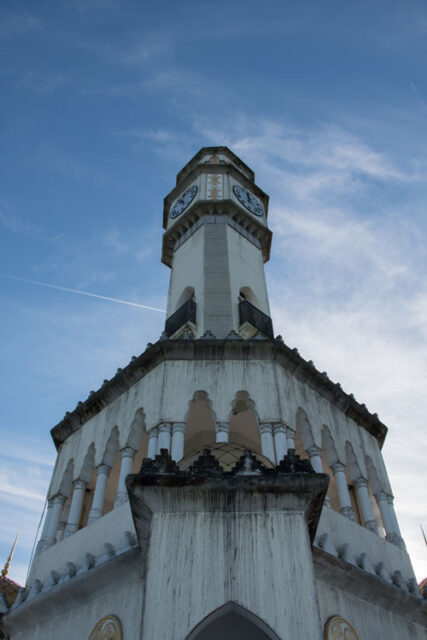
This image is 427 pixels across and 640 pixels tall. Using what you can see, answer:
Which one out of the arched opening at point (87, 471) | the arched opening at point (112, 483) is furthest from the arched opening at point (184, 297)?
the arched opening at point (87, 471)

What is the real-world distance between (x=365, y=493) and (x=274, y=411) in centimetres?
410

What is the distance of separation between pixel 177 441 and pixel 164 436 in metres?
0.37

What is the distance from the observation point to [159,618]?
8.77 m

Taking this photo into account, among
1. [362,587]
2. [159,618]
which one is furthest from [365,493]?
[159,618]

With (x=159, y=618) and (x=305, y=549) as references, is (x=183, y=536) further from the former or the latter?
(x=305, y=549)

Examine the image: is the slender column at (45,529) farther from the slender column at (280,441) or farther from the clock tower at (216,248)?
the slender column at (280,441)

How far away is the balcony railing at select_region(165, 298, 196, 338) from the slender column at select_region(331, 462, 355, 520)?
6851 millimetres

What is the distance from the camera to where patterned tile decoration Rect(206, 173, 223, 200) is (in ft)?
81.8

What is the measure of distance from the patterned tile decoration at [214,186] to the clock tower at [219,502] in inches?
100

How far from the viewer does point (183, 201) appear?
26.0 metres

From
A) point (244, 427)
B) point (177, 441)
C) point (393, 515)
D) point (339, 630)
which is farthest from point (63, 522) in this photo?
point (393, 515)

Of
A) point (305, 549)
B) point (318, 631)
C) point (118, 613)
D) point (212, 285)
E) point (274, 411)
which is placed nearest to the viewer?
point (318, 631)

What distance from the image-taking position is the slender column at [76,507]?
1581cm

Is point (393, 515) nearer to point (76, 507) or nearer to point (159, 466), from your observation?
point (76, 507)
